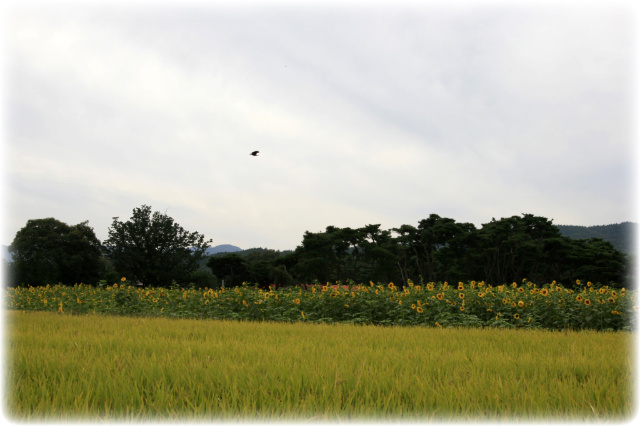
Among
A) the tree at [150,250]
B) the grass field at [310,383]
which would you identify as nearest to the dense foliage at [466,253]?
the tree at [150,250]

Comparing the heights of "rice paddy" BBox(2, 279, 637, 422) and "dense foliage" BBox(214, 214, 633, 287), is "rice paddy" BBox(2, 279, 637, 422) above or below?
below

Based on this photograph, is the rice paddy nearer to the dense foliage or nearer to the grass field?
the grass field

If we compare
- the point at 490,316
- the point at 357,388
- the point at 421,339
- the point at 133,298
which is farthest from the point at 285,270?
the point at 357,388

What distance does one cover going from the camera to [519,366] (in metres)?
3.41

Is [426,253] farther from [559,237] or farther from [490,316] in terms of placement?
[490,316]

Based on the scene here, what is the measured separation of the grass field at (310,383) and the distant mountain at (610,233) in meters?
32.2

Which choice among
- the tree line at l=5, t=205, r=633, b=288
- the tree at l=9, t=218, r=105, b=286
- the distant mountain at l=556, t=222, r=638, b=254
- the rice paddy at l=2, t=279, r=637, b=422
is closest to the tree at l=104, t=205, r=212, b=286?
the tree line at l=5, t=205, r=633, b=288

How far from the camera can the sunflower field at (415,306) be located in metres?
7.32

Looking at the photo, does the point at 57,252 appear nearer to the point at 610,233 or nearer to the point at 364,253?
the point at 364,253

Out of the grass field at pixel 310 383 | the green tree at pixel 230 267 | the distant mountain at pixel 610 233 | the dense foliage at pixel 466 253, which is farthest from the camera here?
the green tree at pixel 230 267

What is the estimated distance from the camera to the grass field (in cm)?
232

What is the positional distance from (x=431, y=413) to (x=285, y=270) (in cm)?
3356

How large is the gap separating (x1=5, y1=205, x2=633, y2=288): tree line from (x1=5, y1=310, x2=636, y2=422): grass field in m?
26.2

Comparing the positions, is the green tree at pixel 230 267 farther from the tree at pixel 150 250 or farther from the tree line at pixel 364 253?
the tree at pixel 150 250
